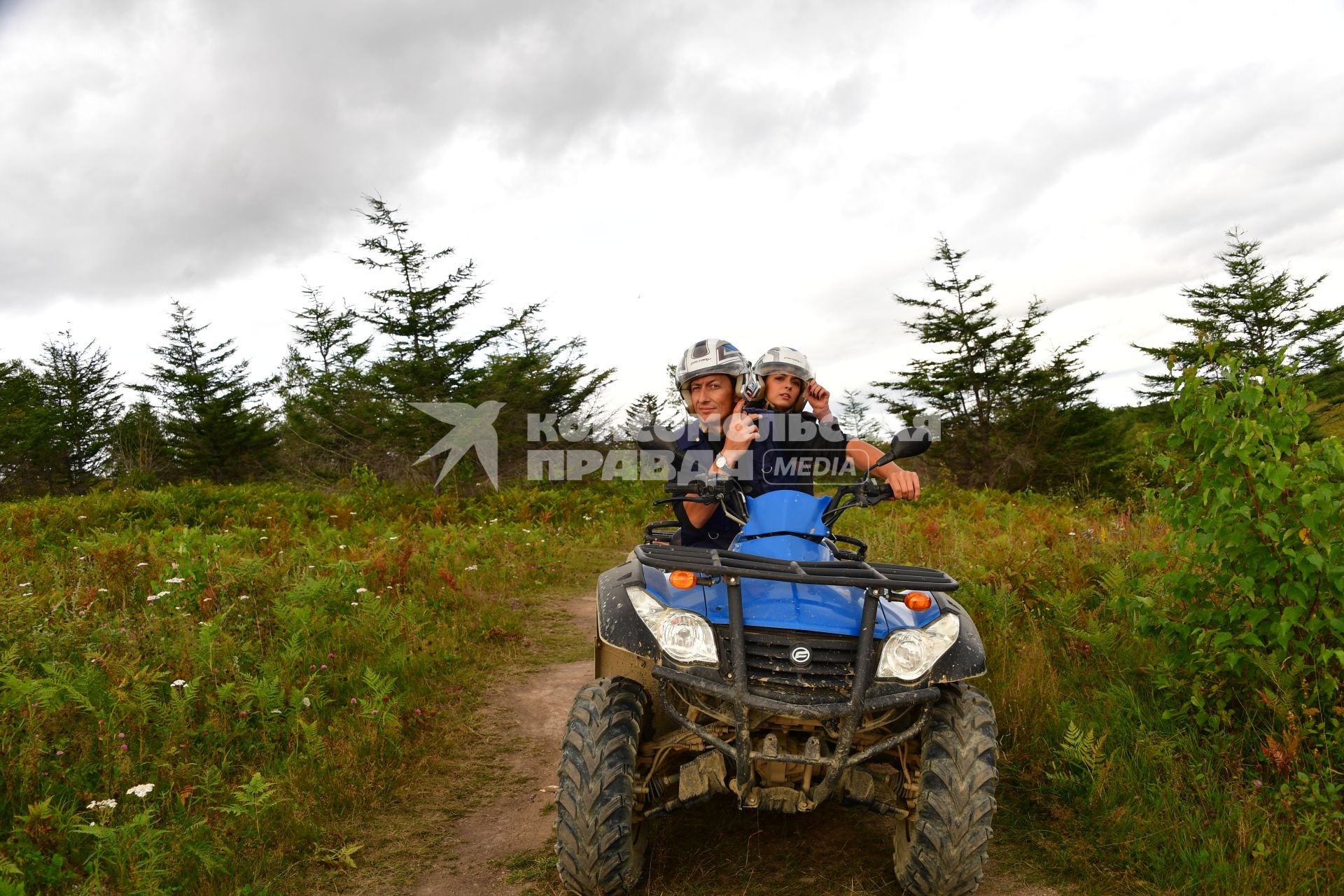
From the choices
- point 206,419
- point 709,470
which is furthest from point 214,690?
point 206,419

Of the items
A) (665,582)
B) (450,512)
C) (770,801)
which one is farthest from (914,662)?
(450,512)

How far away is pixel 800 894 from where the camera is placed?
323cm

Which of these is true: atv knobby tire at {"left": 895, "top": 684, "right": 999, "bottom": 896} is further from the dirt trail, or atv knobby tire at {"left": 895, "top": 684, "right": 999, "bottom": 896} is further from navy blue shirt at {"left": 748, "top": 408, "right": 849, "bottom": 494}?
navy blue shirt at {"left": 748, "top": 408, "right": 849, "bottom": 494}

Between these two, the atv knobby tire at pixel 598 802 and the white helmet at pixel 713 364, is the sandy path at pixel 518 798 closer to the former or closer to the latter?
the atv knobby tire at pixel 598 802

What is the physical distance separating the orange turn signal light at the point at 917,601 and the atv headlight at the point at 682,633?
82 centimetres

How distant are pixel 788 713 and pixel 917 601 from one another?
756 millimetres

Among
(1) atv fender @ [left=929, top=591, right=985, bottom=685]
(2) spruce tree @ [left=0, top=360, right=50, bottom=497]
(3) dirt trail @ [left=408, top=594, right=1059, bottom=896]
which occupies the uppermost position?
(2) spruce tree @ [left=0, top=360, right=50, bottom=497]

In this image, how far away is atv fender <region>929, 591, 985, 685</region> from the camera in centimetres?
296

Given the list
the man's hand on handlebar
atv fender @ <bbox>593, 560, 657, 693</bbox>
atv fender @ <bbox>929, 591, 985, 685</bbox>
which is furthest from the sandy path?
the man's hand on handlebar

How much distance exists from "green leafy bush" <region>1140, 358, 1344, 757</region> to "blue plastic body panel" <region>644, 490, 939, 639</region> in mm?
1638

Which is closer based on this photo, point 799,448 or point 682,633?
point 682,633

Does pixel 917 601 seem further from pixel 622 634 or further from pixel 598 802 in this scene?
pixel 598 802

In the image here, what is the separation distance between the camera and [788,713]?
2.74 meters

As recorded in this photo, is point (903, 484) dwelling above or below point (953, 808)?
above
